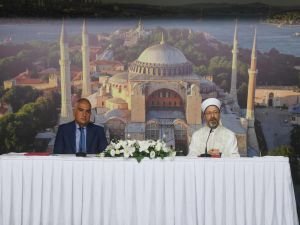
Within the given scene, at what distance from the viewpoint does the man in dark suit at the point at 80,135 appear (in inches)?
272

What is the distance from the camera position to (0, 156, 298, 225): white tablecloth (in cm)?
553

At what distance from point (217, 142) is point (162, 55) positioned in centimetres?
315

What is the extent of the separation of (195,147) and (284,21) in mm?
3686

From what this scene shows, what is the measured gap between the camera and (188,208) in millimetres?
5535

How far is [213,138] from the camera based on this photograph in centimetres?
671

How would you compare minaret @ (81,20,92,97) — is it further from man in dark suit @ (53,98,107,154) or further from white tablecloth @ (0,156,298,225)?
white tablecloth @ (0,156,298,225)

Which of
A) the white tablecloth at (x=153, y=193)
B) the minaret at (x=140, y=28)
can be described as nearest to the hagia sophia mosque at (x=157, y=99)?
the minaret at (x=140, y=28)

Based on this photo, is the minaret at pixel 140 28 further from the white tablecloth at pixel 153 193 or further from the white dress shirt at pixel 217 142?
the white tablecloth at pixel 153 193

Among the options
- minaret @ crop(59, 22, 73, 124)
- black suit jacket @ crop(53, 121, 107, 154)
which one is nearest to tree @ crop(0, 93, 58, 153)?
minaret @ crop(59, 22, 73, 124)

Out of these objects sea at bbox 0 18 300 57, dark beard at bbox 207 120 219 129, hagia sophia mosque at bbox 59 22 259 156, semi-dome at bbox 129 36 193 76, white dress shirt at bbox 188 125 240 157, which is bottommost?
white dress shirt at bbox 188 125 240 157

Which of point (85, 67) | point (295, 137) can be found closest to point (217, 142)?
point (295, 137)

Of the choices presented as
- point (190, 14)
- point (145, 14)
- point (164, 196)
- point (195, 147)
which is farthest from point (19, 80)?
point (164, 196)

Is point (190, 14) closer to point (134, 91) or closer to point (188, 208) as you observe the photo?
point (134, 91)

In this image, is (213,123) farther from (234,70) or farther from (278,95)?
(278,95)
